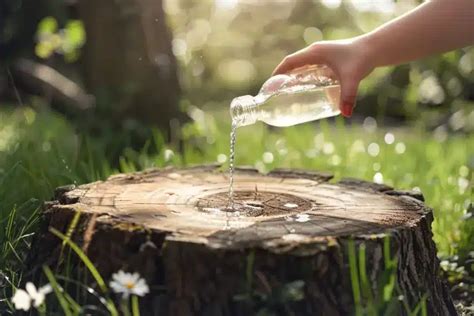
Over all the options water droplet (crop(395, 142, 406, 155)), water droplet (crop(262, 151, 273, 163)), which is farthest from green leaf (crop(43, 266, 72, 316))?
water droplet (crop(395, 142, 406, 155))

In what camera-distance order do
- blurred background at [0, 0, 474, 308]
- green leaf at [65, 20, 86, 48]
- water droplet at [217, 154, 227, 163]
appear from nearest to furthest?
blurred background at [0, 0, 474, 308]
water droplet at [217, 154, 227, 163]
green leaf at [65, 20, 86, 48]

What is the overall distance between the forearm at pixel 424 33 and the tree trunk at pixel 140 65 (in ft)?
7.47

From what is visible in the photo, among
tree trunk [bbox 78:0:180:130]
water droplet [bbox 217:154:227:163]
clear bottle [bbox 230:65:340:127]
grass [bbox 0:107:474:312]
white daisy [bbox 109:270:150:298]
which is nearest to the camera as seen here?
white daisy [bbox 109:270:150:298]

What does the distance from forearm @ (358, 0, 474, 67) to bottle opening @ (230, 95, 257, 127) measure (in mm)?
429

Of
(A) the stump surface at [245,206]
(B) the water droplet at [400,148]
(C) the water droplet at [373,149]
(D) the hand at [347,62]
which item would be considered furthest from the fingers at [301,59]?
(B) the water droplet at [400,148]

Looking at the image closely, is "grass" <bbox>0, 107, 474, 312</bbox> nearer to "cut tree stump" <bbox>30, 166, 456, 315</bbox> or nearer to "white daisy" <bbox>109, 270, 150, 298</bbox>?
"cut tree stump" <bbox>30, 166, 456, 315</bbox>

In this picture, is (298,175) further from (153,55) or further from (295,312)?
(153,55)

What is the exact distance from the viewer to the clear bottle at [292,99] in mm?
2627

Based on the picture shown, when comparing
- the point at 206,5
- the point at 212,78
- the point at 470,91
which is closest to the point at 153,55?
the point at 470,91

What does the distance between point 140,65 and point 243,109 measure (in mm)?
2074

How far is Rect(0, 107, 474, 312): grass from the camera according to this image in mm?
3029

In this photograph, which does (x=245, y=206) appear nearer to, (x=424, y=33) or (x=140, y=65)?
(x=424, y=33)

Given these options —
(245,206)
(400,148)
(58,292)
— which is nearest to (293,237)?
(245,206)

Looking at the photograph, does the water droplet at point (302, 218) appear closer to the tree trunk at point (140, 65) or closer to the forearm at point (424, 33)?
the forearm at point (424, 33)
